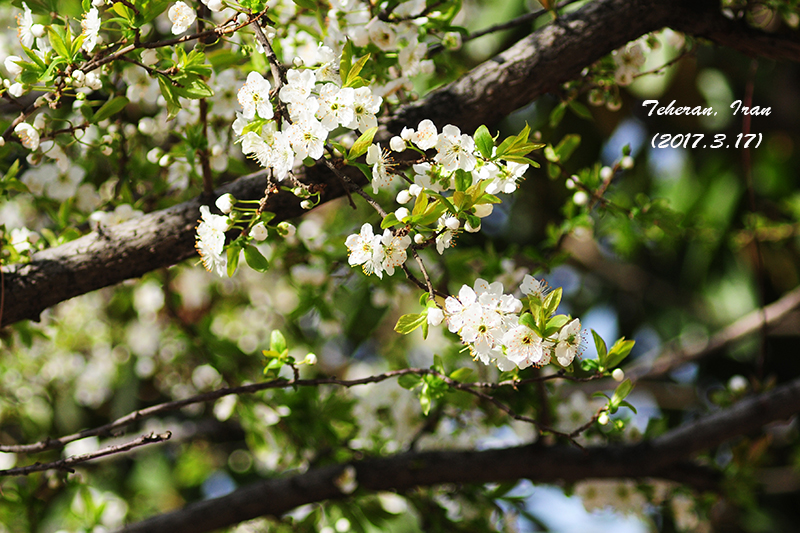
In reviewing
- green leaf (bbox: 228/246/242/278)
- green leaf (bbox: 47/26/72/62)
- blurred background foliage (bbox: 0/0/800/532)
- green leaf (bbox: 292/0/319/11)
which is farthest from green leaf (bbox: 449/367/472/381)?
green leaf (bbox: 47/26/72/62)

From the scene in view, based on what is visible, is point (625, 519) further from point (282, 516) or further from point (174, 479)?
point (174, 479)

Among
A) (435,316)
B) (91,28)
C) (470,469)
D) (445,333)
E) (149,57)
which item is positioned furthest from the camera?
(470,469)

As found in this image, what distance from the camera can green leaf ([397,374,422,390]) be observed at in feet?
2.96

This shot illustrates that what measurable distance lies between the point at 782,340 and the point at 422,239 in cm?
311

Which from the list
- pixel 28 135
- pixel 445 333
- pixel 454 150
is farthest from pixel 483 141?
pixel 28 135

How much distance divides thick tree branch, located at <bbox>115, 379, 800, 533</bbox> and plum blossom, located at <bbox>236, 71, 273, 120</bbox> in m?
0.83

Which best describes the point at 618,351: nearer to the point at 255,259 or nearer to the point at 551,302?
the point at 551,302

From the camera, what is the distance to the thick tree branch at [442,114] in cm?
92

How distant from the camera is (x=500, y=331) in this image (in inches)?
25.5

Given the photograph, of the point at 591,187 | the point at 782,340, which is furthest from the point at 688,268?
the point at 591,187

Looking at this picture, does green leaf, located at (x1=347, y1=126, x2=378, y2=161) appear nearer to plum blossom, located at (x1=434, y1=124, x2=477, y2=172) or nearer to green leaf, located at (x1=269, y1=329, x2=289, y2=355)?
plum blossom, located at (x1=434, y1=124, x2=477, y2=172)

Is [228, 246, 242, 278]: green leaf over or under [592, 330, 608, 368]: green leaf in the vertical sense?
over

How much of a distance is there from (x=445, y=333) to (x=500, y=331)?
0.41 metres

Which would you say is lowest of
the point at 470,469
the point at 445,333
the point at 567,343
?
the point at 470,469
